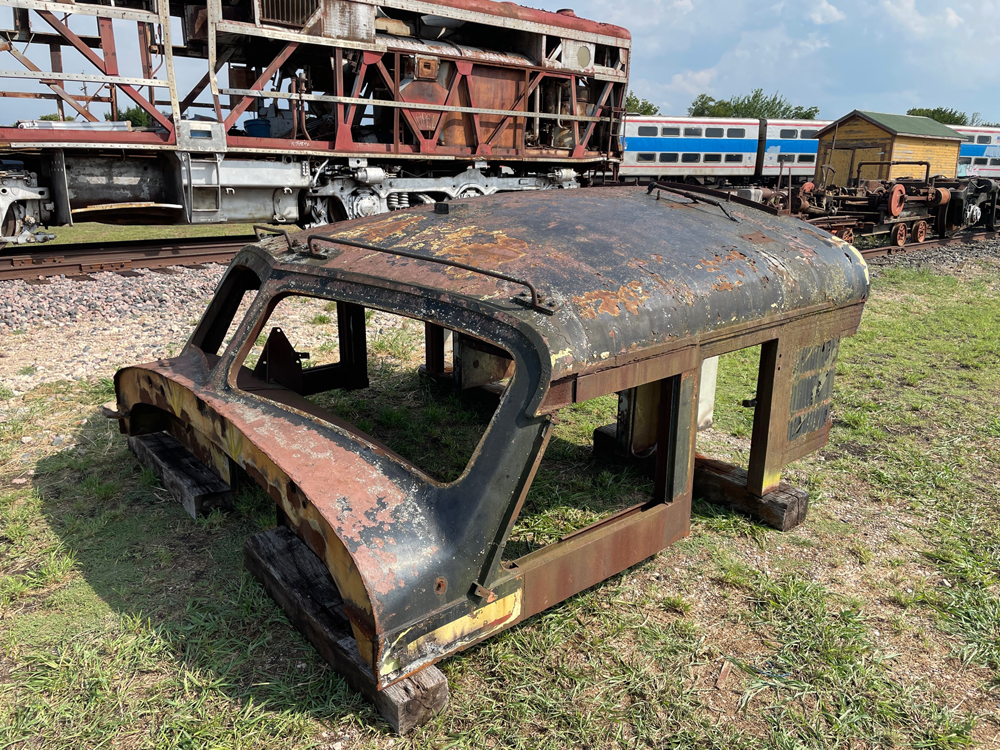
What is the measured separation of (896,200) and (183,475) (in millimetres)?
14316

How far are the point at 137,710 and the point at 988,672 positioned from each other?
10.0 ft

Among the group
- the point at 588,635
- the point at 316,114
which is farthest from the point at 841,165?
the point at 588,635

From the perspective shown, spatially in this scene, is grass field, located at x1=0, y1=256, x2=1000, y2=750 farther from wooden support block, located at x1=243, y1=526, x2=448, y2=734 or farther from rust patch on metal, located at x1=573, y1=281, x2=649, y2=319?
rust patch on metal, located at x1=573, y1=281, x2=649, y2=319

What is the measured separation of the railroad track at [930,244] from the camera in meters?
→ 12.8

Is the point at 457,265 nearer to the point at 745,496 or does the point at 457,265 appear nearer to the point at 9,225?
the point at 745,496

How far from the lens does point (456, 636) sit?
2.12 metres

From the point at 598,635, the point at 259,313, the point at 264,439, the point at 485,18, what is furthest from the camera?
the point at 485,18

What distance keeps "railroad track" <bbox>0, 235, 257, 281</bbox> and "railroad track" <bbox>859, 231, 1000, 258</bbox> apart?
10879 millimetres

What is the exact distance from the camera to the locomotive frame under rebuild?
8305 mm

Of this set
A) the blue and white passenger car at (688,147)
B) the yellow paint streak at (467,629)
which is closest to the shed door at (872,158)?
the blue and white passenger car at (688,147)

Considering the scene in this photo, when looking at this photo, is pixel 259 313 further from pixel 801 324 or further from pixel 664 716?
pixel 801 324

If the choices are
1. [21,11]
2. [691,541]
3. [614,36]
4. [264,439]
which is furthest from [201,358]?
[614,36]

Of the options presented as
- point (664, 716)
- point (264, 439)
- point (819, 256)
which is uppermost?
point (819, 256)

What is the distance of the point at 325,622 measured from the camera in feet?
7.95
